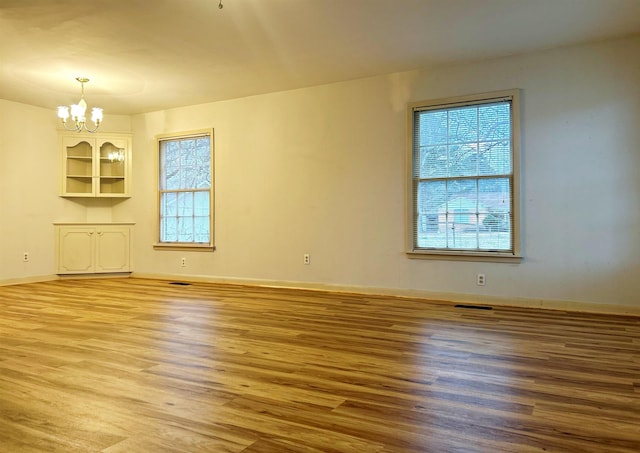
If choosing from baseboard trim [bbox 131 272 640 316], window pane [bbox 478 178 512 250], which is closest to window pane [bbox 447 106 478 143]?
window pane [bbox 478 178 512 250]

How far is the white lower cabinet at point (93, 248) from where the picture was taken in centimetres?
704

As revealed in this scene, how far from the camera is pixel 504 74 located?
479 cm

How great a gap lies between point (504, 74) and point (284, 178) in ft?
9.32

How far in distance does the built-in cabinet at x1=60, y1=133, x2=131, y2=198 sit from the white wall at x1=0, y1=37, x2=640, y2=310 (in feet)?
0.53

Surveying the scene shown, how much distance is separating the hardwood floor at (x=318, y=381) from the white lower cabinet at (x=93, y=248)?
279 centimetres

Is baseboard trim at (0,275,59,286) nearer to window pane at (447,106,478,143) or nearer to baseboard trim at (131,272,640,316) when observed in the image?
baseboard trim at (131,272,640,316)

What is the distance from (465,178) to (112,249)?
538cm

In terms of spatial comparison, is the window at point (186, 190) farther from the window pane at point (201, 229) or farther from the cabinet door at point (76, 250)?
the cabinet door at point (76, 250)

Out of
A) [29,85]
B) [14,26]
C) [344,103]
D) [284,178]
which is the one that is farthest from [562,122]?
[29,85]

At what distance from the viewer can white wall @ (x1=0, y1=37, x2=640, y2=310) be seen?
14.3 ft

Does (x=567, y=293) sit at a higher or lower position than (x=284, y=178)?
lower

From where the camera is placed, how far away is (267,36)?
4.26m

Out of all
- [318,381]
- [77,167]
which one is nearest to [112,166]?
[77,167]

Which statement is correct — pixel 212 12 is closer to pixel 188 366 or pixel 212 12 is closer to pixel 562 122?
pixel 188 366
